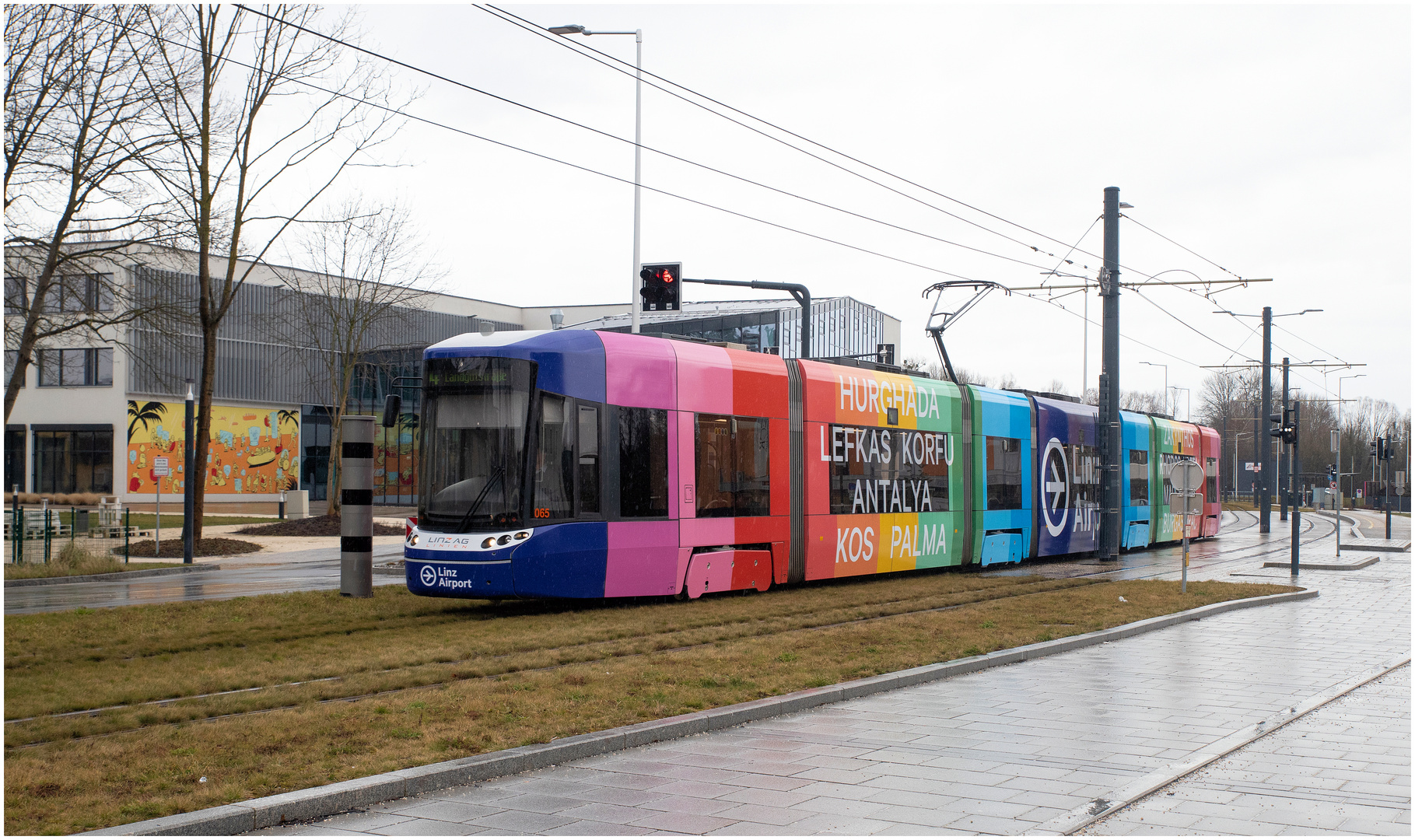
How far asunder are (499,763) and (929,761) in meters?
2.54

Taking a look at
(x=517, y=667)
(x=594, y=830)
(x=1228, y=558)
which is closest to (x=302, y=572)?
(x=517, y=667)

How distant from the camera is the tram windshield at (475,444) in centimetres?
1482

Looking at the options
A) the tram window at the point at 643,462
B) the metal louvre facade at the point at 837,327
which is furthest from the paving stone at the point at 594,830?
the metal louvre facade at the point at 837,327

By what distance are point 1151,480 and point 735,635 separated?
22300 millimetres

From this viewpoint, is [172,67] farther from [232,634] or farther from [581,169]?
[232,634]

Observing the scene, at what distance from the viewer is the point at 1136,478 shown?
3156cm

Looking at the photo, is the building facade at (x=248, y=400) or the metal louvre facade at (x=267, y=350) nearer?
the metal louvre facade at (x=267, y=350)

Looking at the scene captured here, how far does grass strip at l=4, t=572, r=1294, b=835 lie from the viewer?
6.56 metres

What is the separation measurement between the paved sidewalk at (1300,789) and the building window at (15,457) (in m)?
53.9

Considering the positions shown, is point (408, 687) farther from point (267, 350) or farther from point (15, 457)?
point (267, 350)

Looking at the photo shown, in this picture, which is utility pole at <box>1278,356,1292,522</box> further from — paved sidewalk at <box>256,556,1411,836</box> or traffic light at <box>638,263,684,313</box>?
paved sidewalk at <box>256,556,1411,836</box>

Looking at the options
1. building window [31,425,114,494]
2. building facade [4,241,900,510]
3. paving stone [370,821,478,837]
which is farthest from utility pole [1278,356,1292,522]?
building window [31,425,114,494]

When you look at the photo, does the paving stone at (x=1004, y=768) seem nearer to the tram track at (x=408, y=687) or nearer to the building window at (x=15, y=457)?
the tram track at (x=408, y=687)

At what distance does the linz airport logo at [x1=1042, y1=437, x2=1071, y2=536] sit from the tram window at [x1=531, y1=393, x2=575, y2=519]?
14293 millimetres
